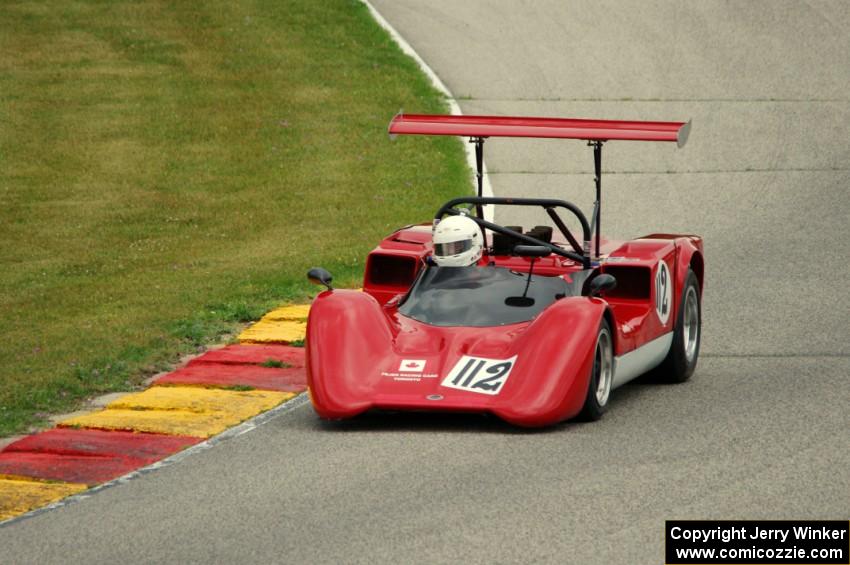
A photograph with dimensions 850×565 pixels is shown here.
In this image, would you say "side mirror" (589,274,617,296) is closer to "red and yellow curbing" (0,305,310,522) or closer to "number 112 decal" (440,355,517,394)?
"number 112 decal" (440,355,517,394)

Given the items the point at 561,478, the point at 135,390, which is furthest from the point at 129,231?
the point at 561,478

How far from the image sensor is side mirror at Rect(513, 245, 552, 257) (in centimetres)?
1068

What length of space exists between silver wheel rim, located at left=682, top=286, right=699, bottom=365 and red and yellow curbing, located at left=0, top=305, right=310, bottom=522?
9.40 feet

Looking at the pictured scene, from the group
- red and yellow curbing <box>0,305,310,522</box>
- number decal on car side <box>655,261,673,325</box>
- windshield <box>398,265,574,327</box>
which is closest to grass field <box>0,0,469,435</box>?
red and yellow curbing <box>0,305,310,522</box>

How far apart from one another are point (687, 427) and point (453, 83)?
15.2 metres

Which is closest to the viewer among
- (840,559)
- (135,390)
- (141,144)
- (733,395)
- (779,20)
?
(840,559)

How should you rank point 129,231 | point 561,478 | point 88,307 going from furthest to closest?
point 129,231 → point 88,307 → point 561,478

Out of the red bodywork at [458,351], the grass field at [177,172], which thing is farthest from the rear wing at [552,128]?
the grass field at [177,172]

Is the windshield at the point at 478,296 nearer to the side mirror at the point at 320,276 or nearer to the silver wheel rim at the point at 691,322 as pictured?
the side mirror at the point at 320,276

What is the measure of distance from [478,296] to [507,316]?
0.28 metres

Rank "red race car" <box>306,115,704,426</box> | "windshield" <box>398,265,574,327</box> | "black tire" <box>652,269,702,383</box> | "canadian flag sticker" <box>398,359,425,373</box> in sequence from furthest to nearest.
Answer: "black tire" <box>652,269,702,383</box>
"windshield" <box>398,265,574,327</box>
"canadian flag sticker" <box>398,359,425,373</box>
"red race car" <box>306,115,704,426</box>

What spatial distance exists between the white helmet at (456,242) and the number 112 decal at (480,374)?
1.10m

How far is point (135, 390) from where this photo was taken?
11320mm

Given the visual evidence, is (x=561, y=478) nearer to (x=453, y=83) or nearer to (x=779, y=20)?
(x=453, y=83)
